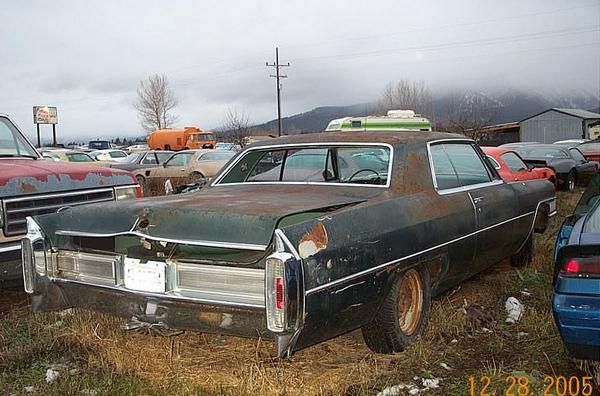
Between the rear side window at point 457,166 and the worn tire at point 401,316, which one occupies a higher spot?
the rear side window at point 457,166

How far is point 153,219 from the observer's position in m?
3.13

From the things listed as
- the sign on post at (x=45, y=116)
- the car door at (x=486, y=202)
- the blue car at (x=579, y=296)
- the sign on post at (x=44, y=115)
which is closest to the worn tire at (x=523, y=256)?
the car door at (x=486, y=202)

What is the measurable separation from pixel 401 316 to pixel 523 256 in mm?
2631

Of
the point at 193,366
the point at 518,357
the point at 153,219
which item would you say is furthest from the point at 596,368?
the point at 153,219

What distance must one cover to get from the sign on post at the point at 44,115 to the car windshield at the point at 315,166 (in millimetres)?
50158

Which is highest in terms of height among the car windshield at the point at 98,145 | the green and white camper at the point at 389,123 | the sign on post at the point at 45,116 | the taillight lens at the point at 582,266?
the sign on post at the point at 45,116

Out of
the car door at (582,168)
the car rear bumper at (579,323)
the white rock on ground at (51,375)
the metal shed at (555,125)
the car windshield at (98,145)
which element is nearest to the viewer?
the car rear bumper at (579,323)

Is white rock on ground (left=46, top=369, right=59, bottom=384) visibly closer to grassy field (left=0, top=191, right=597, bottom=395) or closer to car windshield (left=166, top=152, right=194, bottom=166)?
grassy field (left=0, top=191, right=597, bottom=395)

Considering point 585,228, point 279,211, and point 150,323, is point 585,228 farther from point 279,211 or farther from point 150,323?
point 150,323

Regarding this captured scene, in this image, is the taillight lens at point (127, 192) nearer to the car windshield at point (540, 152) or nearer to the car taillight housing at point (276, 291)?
the car taillight housing at point (276, 291)

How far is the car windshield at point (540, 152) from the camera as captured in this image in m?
15.5

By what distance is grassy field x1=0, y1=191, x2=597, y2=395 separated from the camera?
3225mm

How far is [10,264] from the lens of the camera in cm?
435

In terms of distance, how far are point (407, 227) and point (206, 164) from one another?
573 inches
